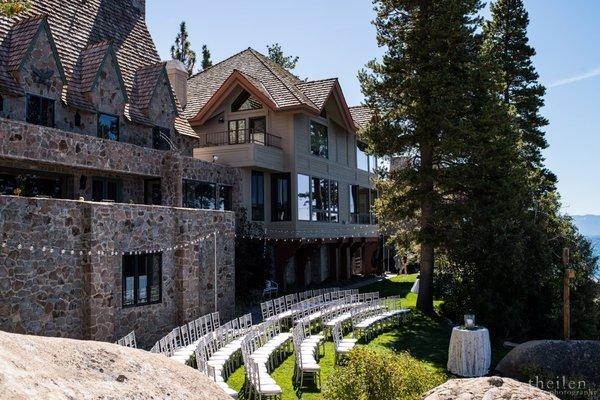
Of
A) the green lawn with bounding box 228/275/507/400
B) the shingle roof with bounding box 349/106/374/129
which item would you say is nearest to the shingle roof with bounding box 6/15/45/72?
the green lawn with bounding box 228/275/507/400

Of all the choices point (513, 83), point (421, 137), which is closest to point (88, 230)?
point (421, 137)

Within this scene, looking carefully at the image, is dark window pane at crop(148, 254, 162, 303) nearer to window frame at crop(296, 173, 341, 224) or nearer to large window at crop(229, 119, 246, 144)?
window frame at crop(296, 173, 341, 224)

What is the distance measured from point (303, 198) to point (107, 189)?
33.1 ft

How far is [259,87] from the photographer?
87.9ft

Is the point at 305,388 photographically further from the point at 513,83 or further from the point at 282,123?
the point at 513,83

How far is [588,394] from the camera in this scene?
11555 millimetres

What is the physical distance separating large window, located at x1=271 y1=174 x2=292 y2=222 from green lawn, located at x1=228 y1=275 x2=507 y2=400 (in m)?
7.00

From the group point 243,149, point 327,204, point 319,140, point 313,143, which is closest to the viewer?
point 243,149

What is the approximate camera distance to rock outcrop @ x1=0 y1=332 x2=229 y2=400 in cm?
368

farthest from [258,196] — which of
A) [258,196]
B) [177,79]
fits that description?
[177,79]

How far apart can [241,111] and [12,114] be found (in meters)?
12.4

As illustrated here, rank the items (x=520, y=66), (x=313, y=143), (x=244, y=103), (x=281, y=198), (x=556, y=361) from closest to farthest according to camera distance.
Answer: (x=556, y=361) → (x=281, y=198) → (x=244, y=103) → (x=313, y=143) → (x=520, y=66)

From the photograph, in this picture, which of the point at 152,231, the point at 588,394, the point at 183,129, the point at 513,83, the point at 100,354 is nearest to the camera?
the point at 100,354

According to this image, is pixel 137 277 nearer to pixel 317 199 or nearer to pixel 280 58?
pixel 317 199
